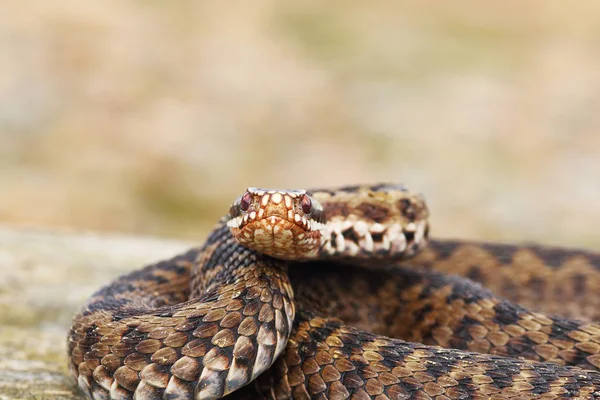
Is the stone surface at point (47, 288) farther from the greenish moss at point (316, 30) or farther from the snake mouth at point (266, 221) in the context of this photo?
the greenish moss at point (316, 30)

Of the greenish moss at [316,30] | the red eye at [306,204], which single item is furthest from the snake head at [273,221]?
the greenish moss at [316,30]

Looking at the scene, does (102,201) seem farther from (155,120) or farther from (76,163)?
(155,120)

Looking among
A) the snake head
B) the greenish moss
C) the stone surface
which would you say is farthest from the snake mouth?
the greenish moss

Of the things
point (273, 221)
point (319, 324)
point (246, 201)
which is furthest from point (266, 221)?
point (319, 324)

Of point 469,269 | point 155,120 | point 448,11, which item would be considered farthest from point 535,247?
point 448,11

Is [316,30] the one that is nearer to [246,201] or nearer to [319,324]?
[246,201]

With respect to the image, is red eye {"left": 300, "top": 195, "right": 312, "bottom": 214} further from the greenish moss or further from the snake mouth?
the greenish moss
